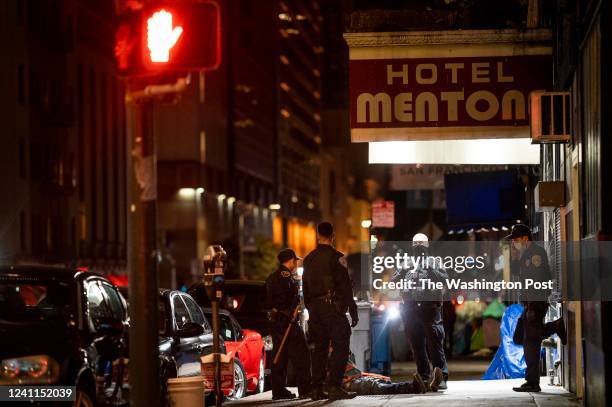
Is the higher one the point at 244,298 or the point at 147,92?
the point at 147,92

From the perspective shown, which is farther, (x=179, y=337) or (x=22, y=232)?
(x=22, y=232)

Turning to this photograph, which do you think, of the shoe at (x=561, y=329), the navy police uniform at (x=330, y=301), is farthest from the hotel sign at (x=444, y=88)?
the shoe at (x=561, y=329)

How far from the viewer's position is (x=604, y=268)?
423 inches

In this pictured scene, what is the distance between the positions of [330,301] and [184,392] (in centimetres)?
302

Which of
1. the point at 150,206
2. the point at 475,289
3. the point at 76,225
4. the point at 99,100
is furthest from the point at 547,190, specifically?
the point at 99,100

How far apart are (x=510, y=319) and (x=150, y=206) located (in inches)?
372

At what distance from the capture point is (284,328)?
1497cm

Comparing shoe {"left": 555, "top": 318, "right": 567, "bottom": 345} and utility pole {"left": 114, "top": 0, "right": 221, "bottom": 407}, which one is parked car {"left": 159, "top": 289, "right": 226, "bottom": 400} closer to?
shoe {"left": 555, "top": 318, "right": 567, "bottom": 345}

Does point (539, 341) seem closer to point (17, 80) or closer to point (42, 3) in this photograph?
point (17, 80)

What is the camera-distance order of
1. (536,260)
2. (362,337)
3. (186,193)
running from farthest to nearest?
(186,193)
(362,337)
(536,260)

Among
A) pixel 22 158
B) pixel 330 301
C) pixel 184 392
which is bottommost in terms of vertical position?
pixel 184 392

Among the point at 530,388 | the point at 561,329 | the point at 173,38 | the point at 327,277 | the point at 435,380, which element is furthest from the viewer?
the point at 435,380

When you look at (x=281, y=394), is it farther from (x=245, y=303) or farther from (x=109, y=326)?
(x=245, y=303)

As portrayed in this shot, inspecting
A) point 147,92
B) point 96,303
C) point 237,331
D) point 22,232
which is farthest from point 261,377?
point 22,232
